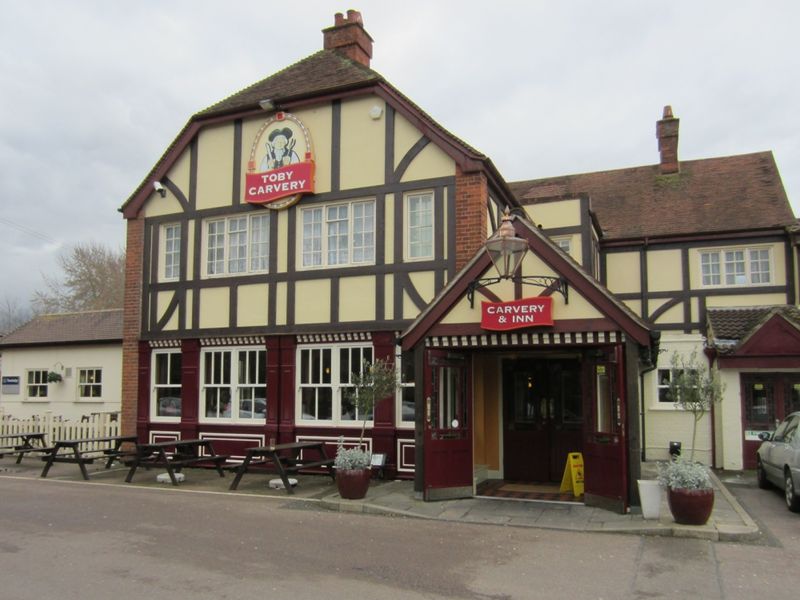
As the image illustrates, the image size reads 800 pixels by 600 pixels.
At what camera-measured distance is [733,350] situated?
15.8 meters

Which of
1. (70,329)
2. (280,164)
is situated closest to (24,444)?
(70,329)

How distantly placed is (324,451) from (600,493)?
5966 mm

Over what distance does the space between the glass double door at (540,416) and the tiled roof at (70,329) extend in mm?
11180

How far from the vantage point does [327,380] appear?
1489 centimetres

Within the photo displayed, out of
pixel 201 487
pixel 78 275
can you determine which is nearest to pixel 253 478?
pixel 201 487

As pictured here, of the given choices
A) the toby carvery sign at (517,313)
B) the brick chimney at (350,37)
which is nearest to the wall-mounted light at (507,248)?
the toby carvery sign at (517,313)

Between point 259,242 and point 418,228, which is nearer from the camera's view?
point 418,228

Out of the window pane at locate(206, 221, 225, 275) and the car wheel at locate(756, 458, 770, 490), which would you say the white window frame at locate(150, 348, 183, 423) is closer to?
the window pane at locate(206, 221, 225, 275)

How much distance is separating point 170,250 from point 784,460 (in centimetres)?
1398

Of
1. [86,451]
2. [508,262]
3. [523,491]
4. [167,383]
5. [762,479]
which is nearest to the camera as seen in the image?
[508,262]

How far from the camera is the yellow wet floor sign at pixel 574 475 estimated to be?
11.8 metres

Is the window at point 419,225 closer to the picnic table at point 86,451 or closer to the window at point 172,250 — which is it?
the window at point 172,250

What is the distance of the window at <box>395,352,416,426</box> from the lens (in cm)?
1382

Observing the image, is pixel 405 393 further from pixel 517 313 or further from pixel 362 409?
pixel 517 313
